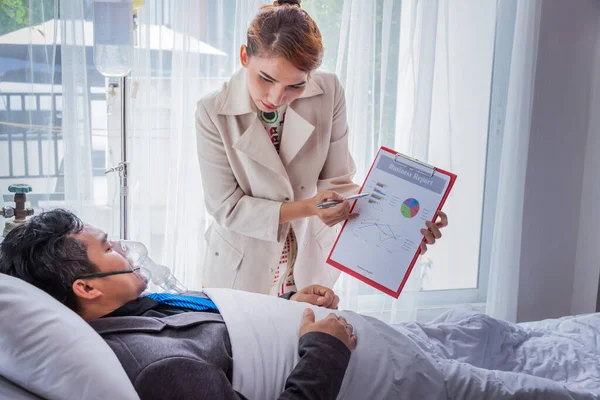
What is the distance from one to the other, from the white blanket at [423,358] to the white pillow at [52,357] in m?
0.34

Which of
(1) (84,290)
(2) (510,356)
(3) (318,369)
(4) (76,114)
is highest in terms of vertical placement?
(4) (76,114)

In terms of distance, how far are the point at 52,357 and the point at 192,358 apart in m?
0.28

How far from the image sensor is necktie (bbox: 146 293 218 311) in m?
1.61

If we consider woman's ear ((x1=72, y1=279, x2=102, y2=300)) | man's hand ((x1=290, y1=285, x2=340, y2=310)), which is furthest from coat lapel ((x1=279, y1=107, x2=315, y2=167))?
woman's ear ((x1=72, y1=279, x2=102, y2=300))

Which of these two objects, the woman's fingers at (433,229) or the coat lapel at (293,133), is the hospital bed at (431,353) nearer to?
the woman's fingers at (433,229)

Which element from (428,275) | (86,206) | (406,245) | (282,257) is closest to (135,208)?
(86,206)

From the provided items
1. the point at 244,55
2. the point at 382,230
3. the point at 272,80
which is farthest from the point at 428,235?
the point at 244,55

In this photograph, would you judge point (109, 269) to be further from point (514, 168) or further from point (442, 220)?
point (514, 168)

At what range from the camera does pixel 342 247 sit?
1926 mm

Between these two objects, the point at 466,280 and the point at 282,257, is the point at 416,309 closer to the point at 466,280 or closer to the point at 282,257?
the point at 466,280

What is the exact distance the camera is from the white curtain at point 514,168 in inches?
118

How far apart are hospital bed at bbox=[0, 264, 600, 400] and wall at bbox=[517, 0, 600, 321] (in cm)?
132

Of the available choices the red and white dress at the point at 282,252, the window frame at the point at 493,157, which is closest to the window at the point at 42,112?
Result: the red and white dress at the point at 282,252

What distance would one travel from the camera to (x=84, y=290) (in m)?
1.46
